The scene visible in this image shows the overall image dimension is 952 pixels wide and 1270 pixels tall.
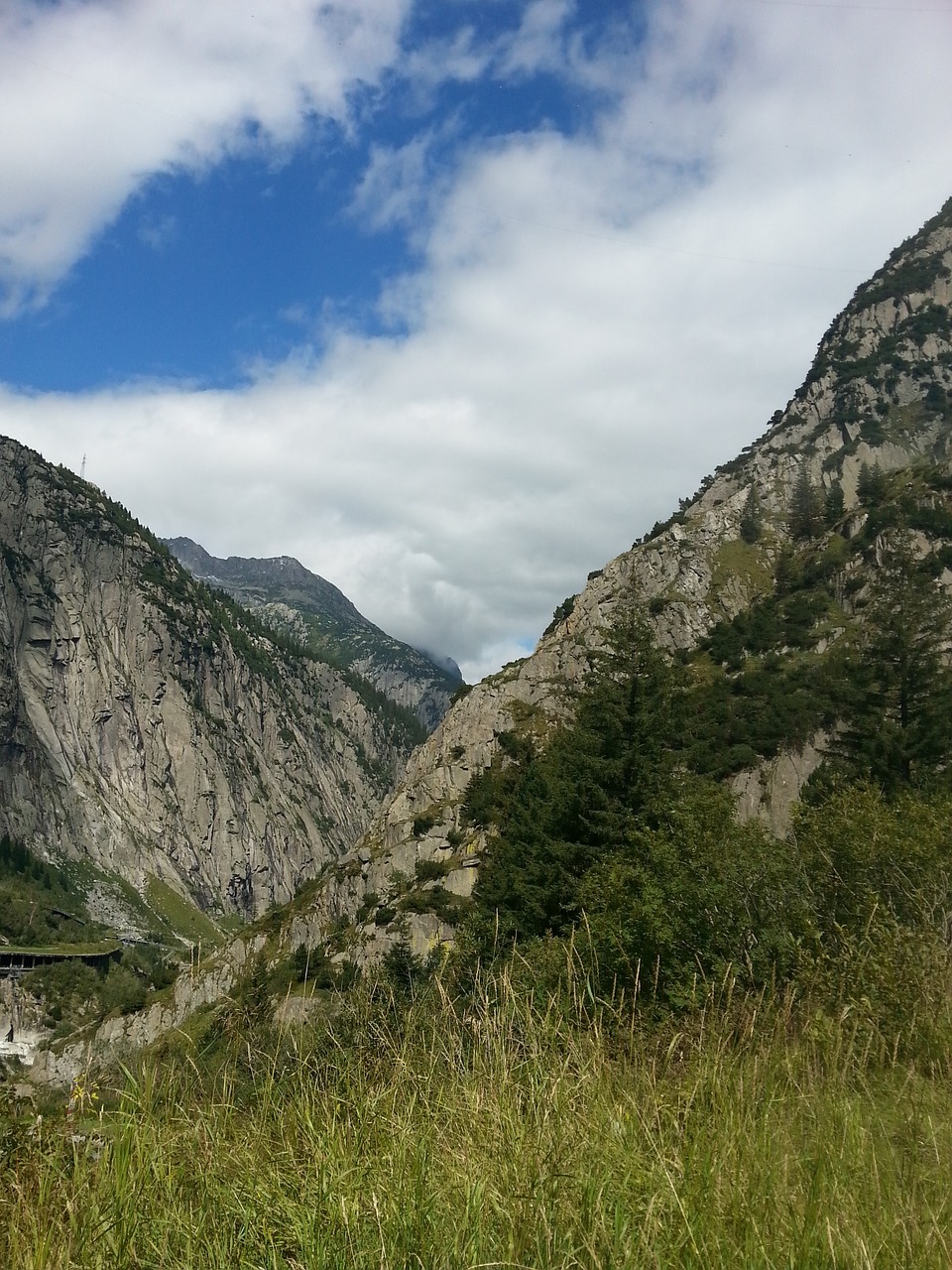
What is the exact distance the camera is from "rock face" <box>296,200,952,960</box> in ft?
201

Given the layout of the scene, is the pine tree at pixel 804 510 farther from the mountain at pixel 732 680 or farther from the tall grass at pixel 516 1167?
the tall grass at pixel 516 1167

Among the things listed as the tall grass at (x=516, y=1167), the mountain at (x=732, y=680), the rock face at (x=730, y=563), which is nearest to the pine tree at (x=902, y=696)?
the mountain at (x=732, y=680)

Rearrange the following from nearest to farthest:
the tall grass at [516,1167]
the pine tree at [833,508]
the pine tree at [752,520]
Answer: the tall grass at [516,1167]
the pine tree at [833,508]
the pine tree at [752,520]

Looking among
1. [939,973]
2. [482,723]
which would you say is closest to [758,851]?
[939,973]

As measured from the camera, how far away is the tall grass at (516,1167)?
291 cm

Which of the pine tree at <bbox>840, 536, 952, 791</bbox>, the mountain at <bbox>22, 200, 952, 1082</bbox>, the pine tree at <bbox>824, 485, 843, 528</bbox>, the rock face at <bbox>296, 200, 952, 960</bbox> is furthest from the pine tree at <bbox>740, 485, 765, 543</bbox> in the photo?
the pine tree at <bbox>840, 536, 952, 791</bbox>

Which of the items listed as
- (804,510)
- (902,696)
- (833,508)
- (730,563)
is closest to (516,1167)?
(902,696)

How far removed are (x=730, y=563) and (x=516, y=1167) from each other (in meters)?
93.5

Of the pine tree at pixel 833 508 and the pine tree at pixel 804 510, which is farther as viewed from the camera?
the pine tree at pixel 833 508

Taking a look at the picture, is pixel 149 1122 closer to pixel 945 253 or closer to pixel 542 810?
pixel 542 810

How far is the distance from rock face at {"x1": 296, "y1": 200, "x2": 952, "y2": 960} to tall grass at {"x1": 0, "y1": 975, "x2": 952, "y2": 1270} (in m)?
22.8

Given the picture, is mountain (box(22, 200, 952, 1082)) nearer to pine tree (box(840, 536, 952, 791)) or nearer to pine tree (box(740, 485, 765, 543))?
pine tree (box(840, 536, 952, 791))

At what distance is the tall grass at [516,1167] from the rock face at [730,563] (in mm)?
22769

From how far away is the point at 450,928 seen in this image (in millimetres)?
51875
